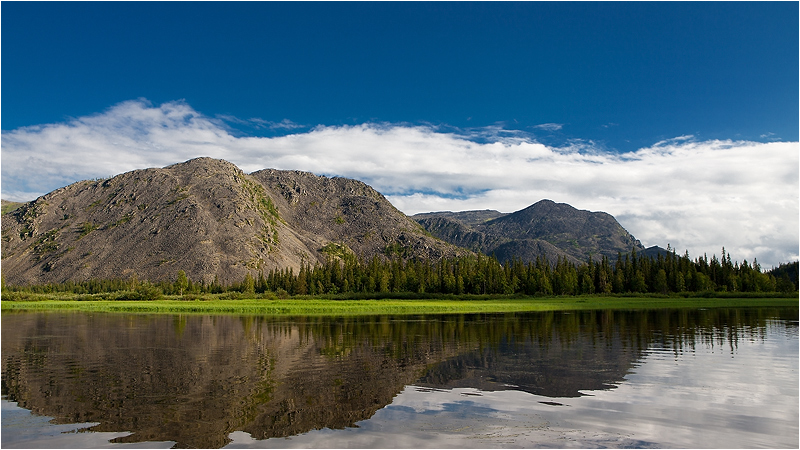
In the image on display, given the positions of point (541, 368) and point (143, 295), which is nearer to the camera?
point (541, 368)

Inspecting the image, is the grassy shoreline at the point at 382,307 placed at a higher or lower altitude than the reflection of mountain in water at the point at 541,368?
lower

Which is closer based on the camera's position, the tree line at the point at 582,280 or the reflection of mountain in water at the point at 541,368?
the reflection of mountain in water at the point at 541,368

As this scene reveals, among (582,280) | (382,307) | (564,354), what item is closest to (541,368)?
(564,354)

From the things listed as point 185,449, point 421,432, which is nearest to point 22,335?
point 185,449

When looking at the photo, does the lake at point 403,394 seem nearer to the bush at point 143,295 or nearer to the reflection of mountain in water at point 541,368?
the reflection of mountain in water at point 541,368

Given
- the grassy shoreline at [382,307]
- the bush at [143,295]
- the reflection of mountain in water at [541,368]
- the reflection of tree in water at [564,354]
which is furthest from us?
the bush at [143,295]

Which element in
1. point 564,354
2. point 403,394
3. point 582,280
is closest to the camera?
point 403,394

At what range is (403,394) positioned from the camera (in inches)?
845

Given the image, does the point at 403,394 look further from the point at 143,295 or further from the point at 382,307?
the point at 143,295

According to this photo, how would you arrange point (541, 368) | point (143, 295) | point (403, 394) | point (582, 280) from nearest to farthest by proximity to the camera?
point (403, 394) → point (541, 368) → point (143, 295) → point (582, 280)

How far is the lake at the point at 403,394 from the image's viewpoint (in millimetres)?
15695

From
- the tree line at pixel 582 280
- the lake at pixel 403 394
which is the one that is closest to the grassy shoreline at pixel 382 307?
the tree line at pixel 582 280

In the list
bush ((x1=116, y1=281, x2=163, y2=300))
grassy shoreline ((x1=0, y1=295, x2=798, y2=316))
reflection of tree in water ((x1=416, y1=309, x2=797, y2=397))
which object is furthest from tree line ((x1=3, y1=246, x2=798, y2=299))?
A: reflection of tree in water ((x1=416, y1=309, x2=797, y2=397))

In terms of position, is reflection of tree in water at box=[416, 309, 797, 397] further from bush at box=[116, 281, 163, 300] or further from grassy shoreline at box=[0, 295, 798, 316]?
bush at box=[116, 281, 163, 300]
